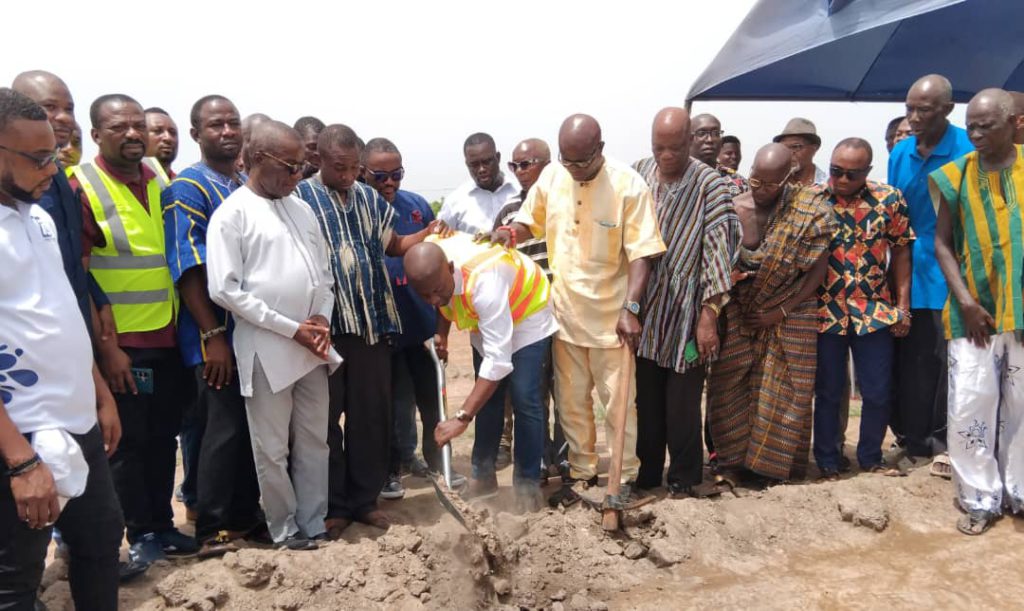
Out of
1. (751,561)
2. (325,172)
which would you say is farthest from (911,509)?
(325,172)

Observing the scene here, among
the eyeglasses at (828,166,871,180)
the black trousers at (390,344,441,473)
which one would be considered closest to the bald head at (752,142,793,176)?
the eyeglasses at (828,166,871,180)

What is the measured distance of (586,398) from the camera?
4086mm

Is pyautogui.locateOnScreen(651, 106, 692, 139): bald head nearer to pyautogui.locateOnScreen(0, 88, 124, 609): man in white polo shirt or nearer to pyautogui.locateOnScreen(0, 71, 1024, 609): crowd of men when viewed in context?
pyautogui.locateOnScreen(0, 71, 1024, 609): crowd of men

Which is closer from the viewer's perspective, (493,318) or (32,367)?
(32,367)

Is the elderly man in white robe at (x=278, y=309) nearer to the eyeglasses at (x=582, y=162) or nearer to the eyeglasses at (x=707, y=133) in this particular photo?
the eyeglasses at (x=582, y=162)

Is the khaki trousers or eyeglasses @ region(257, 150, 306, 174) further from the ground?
eyeglasses @ region(257, 150, 306, 174)

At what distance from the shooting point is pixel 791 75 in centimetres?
671

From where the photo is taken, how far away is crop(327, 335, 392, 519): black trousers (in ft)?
12.2

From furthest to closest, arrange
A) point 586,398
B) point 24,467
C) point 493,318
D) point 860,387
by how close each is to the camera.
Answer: point 860,387, point 586,398, point 493,318, point 24,467

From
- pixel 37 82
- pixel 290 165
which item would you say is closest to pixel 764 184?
pixel 290 165

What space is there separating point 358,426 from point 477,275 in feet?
3.23

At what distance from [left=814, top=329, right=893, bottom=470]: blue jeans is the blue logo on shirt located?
380 centimetres

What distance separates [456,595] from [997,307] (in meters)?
2.84

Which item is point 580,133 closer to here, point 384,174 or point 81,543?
point 384,174
